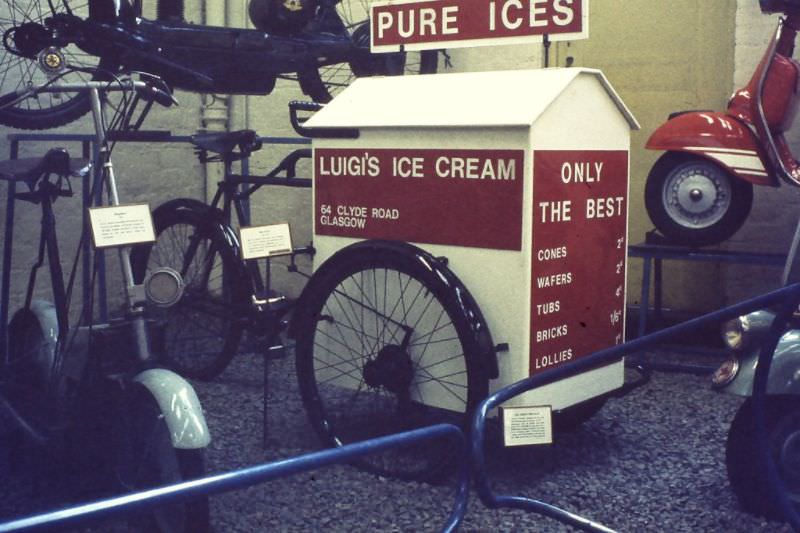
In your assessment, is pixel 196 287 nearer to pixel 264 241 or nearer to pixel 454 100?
pixel 264 241

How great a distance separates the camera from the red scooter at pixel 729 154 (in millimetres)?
3977

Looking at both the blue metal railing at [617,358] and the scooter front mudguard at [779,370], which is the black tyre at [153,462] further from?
the scooter front mudguard at [779,370]

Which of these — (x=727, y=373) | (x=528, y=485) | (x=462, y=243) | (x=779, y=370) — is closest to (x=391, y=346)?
(x=462, y=243)

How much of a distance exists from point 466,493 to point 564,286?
1.04m

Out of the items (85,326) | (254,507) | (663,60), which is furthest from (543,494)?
(663,60)

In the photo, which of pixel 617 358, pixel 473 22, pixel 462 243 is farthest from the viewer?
pixel 473 22

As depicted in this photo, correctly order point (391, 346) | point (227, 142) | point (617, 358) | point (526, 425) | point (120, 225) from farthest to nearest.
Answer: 1. point (227, 142)
2. point (391, 346)
3. point (120, 225)
4. point (526, 425)
5. point (617, 358)

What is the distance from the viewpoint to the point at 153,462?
2479 mm

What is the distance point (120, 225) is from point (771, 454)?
68.7 inches

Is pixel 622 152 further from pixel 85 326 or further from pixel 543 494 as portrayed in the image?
pixel 85 326

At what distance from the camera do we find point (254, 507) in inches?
105

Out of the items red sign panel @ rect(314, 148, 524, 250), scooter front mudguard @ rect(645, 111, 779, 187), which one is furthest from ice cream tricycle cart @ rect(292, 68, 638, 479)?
scooter front mudguard @ rect(645, 111, 779, 187)

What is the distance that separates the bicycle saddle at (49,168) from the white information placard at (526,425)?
1.38 meters

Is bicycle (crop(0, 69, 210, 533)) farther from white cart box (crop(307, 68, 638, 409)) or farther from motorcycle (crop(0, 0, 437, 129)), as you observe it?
motorcycle (crop(0, 0, 437, 129))
